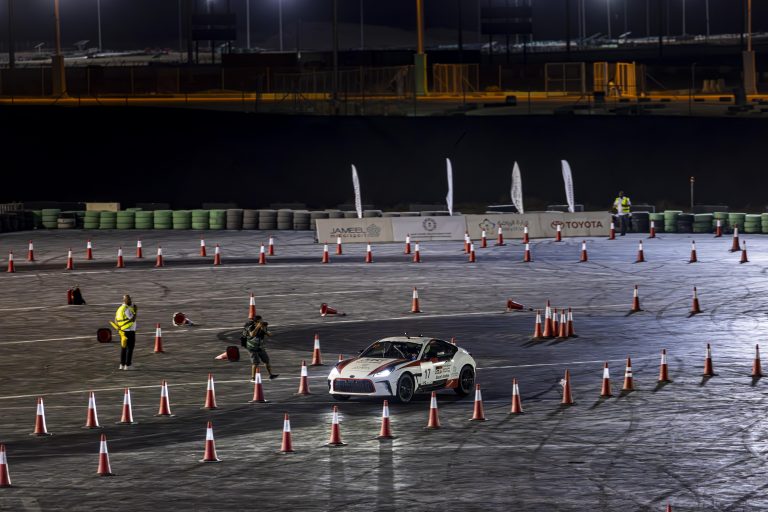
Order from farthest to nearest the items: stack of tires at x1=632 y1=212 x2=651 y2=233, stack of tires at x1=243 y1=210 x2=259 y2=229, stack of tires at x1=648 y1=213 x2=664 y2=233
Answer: stack of tires at x1=243 y1=210 x2=259 y2=229, stack of tires at x1=632 y1=212 x2=651 y2=233, stack of tires at x1=648 y1=213 x2=664 y2=233

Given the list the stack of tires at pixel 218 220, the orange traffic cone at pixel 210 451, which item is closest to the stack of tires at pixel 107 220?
the stack of tires at pixel 218 220

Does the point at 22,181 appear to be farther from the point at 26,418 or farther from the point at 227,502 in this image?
the point at 227,502

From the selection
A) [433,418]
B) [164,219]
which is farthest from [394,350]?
[164,219]

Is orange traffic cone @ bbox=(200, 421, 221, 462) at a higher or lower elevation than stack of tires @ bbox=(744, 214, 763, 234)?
lower

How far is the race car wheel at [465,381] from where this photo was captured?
76.5 ft

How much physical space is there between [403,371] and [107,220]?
40061 mm

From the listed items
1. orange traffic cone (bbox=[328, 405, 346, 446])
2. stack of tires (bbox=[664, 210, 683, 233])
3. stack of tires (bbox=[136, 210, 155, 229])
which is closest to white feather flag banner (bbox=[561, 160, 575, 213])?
stack of tires (bbox=[664, 210, 683, 233])

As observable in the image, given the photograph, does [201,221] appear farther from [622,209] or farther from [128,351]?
[128,351]

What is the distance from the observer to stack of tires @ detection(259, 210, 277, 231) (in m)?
58.7

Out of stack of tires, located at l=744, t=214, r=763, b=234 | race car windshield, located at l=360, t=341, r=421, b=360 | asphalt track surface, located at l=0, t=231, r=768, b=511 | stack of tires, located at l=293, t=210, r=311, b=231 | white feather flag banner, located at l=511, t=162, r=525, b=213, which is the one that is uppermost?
white feather flag banner, located at l=511, t=162, r=525, b=213

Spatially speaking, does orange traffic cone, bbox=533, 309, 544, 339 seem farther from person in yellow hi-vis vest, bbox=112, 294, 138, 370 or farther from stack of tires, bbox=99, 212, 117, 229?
stack of tires, bbox=99, 212, 117, 229

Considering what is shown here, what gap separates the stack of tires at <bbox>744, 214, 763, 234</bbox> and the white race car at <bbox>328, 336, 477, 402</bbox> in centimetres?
3402

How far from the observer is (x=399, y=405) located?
Result: 74.0 ft

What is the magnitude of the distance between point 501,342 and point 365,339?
10.2ft
